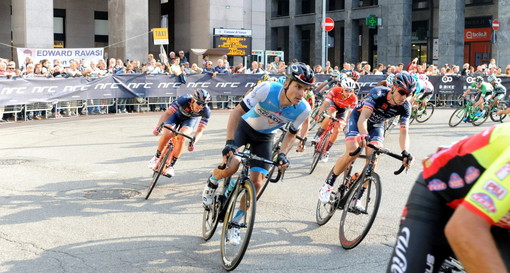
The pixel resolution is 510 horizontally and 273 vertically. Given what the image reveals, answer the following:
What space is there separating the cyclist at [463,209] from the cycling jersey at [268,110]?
371 cm

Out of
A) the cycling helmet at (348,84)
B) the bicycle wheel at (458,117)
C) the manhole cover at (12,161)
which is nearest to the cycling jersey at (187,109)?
the cycling helmet at (348,84)

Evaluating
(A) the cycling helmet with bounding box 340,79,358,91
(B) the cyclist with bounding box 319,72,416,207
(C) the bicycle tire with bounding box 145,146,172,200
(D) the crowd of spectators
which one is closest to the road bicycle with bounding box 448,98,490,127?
(D) the crowd of spectators

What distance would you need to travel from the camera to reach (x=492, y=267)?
2467 millimetres

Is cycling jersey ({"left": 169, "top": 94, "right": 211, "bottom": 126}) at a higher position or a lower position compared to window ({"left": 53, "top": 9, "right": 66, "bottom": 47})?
lower

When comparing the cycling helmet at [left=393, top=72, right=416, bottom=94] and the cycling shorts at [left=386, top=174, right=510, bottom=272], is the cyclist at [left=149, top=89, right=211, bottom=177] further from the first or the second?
the cycling shorts at [left=386, top=174, right=510, bottom=272]

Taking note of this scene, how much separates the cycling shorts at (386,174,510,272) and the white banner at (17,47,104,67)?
957 inches

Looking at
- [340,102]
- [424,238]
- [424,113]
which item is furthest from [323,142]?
[424,113]

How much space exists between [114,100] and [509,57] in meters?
28.0

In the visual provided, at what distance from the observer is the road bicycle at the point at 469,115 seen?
21.0 metres

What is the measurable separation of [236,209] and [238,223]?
203mm

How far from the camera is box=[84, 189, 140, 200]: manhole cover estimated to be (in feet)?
30.9

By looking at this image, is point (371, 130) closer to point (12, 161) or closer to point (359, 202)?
point (359, 202)

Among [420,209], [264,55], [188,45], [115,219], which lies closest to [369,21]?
[264,55]

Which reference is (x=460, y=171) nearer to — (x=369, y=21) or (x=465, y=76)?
(x=465, y=76)
